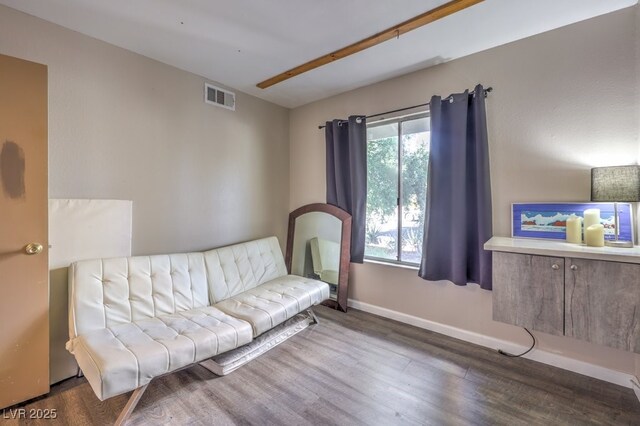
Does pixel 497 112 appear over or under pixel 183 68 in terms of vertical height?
under

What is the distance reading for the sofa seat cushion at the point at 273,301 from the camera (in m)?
2.10

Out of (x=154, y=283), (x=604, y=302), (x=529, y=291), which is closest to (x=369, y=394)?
(x=529, y=291)

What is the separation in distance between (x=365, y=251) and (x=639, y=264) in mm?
2028

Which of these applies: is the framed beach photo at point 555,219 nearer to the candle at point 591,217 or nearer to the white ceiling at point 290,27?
the candle at point 591,217

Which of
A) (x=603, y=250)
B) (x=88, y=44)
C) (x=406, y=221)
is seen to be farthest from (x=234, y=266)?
(x=603, y=250)

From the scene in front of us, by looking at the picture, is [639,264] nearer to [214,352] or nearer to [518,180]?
[518,180]

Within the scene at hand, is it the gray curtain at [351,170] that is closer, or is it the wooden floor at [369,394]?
the wooden floor at [369,394]

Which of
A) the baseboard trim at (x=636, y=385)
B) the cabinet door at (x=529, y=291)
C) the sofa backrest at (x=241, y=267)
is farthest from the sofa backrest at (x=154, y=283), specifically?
the baseboard trim at (x=636, y=385)

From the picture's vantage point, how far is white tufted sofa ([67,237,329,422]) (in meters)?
1.47

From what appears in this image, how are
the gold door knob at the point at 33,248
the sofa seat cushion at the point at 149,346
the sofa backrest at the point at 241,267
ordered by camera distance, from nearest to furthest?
the sofa seat cushion at the point at 149,346 < the gold door knob at the point at 33,248 < the sofa backrest at the point at 241,267

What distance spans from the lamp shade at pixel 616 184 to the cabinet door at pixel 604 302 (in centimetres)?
39

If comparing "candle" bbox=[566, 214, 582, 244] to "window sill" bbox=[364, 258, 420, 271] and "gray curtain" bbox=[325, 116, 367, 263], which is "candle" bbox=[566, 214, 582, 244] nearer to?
"window sill" bbox=[364, 258, 420, 271]

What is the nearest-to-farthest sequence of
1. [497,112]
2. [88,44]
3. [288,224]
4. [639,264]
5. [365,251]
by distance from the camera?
[639,264] < [88,44] < [497,112] < [365,251] < [288,224]

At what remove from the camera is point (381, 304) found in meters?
2.96
